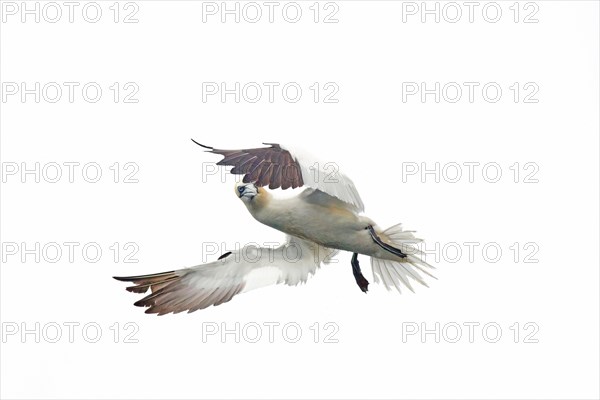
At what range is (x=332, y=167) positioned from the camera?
14.1m

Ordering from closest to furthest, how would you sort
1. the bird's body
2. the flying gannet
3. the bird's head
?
1. the flying gannet
2. the bird's head
3. the bird's body

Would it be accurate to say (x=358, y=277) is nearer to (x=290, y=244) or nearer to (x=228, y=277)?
(x=290, y=244)

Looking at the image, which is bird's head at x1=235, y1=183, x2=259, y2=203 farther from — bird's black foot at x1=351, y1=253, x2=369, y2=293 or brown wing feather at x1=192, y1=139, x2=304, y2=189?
bird's black foot at x1=351, y1=253, x2=369, y2=293

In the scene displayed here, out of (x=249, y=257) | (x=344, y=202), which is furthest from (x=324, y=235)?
(x=249, y=257)

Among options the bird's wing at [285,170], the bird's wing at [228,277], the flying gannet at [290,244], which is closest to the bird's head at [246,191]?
the flying gannet at [290,244]

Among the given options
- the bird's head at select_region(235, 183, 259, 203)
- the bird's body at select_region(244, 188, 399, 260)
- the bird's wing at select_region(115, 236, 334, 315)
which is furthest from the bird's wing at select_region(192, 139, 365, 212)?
the bird's wing at select_region(115, 236, 334, 315)

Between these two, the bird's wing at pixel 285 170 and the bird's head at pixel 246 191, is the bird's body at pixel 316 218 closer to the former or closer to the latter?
the bird's head at pixel 246 191

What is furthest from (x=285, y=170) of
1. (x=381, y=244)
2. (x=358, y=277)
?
(x=358, y=277)

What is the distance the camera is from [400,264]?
52.5ft

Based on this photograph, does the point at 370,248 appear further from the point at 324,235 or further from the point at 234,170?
the point at 234,170

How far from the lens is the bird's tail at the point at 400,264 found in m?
15.5

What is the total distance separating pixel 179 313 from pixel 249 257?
116cm

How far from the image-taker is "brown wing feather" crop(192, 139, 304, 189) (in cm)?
1300

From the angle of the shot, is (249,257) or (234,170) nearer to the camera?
(234,170)
